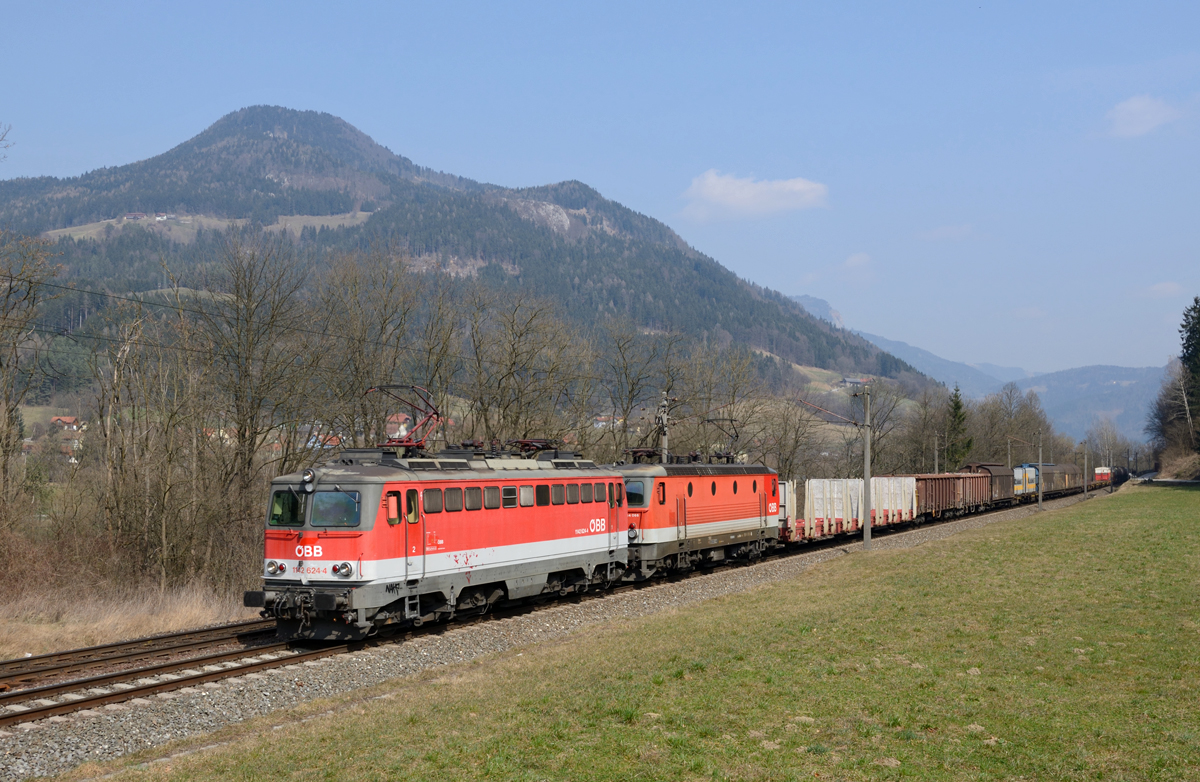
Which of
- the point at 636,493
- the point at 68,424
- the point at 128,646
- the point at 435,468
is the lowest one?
the point at 128,646

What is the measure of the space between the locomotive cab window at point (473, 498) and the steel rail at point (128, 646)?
5.37 metres

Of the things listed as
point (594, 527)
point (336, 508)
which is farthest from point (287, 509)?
point (594, 527)

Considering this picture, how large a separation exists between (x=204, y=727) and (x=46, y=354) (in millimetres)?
21638

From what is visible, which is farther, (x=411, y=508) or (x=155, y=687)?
(x=411, y=508)

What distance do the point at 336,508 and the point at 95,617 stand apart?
7932 mm

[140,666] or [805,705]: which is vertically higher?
[805,705]

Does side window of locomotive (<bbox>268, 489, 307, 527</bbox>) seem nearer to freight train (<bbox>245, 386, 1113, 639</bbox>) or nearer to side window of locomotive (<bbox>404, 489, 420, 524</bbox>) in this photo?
freight train (<bbox>245, 386, 1113, 639</bbox>)

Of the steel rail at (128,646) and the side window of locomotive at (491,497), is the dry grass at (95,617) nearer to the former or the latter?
the steel rail at (128,646)

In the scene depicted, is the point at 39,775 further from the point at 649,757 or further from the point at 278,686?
the point at 649,757

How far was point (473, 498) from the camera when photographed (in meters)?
19.7

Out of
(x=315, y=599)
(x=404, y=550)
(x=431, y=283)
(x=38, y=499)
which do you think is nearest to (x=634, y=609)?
(x=404, y=550)

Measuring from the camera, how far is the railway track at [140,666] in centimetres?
1275

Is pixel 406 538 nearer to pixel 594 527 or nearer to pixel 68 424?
pixel 594 527

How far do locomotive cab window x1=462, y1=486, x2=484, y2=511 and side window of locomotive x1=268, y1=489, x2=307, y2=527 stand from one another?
358 cm
